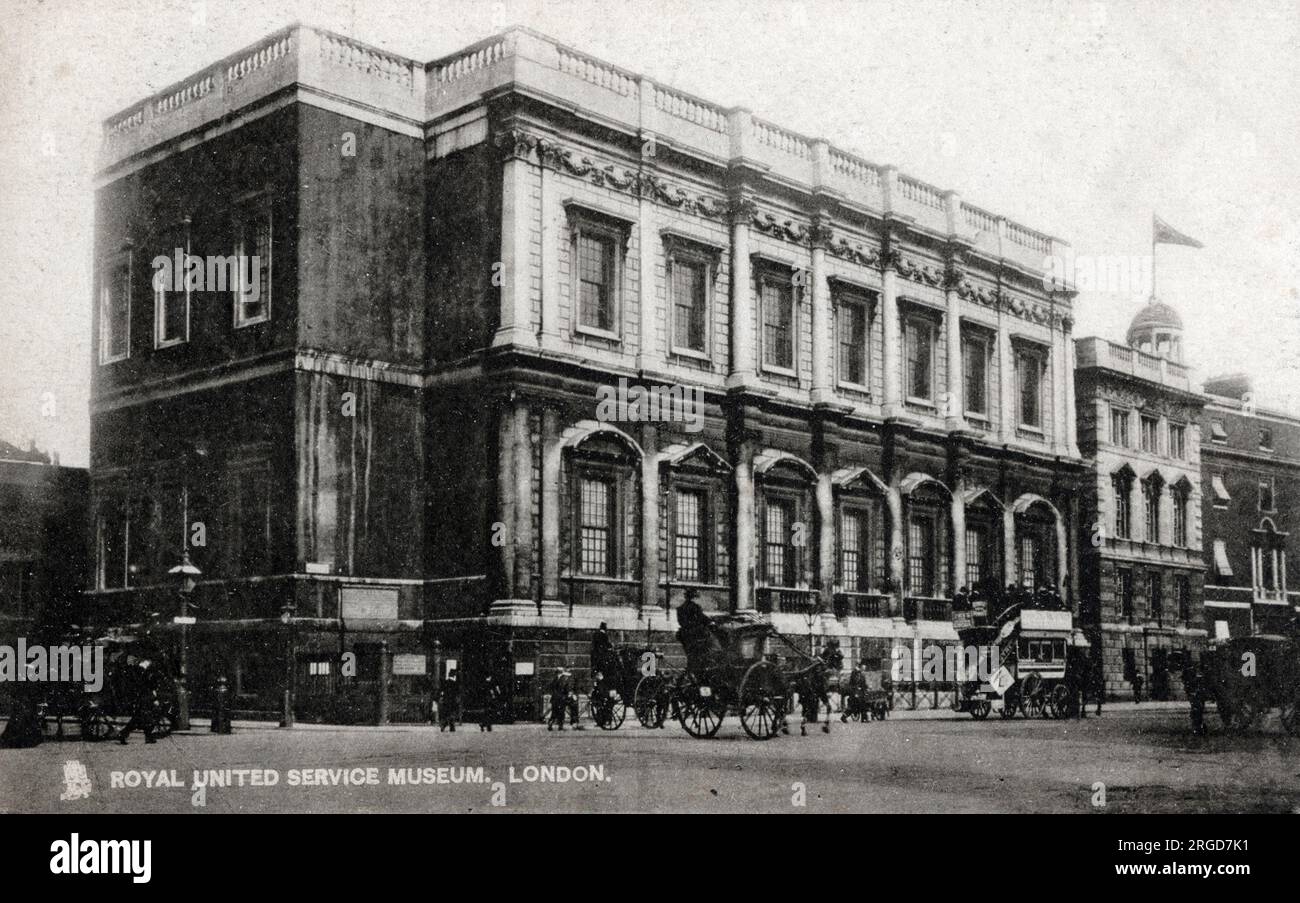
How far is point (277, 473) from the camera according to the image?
21.8 m

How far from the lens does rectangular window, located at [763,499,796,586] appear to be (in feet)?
85.0

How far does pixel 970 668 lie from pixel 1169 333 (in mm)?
7387

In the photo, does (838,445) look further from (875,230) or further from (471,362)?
(471,362)

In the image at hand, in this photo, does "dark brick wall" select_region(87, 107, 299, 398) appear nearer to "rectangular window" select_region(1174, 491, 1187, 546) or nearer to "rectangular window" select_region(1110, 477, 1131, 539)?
"rectangular window" select_region(1110, 477, 1131, 539)

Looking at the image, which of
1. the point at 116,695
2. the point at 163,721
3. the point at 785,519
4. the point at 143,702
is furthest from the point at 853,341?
the point at 116,695

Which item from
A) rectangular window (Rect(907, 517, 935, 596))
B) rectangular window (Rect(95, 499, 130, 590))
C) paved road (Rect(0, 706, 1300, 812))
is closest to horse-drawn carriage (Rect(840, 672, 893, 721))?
rectangular window (Rect(907, 517, 935, 596))

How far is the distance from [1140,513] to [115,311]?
21.8 meters

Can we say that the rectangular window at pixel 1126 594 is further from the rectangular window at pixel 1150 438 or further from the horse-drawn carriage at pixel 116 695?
the horse-drawn carriage at pixel 116 695

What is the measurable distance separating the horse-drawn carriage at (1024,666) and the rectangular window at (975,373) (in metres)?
5.60

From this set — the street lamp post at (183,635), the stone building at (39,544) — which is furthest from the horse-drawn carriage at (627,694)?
the stone building at (39,544)

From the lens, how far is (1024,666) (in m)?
25.2

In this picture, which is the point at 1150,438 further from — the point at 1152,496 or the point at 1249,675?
the point at 1249,675

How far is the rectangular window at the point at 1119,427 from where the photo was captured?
32.3 meters
